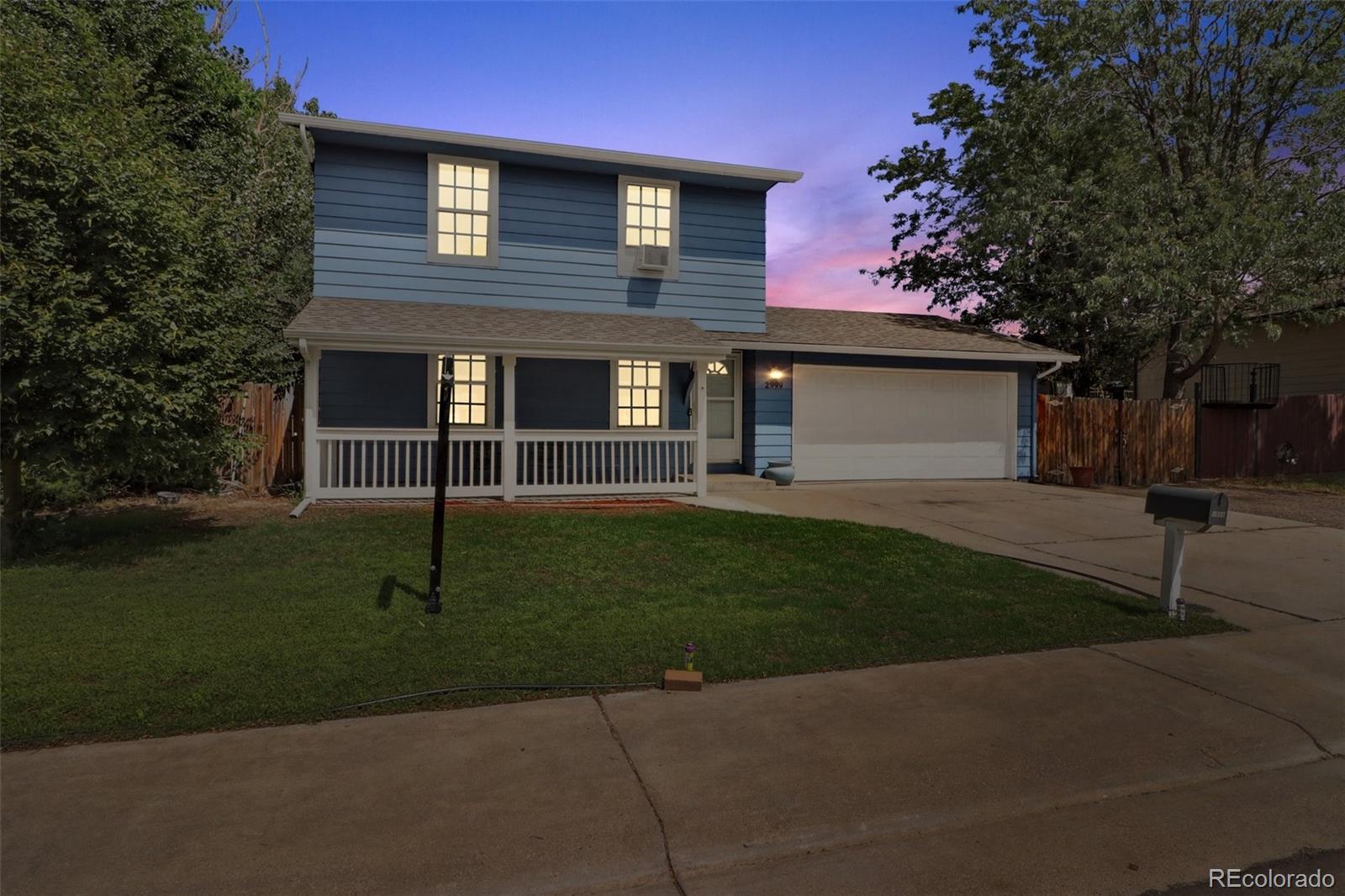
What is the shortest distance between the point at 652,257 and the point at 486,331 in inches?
145

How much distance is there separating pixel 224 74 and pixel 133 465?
11.9 metres

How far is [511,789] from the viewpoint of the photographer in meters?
3.31

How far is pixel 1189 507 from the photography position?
5.73 m

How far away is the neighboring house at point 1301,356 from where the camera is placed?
19656 mm

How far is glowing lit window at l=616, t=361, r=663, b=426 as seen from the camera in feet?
44.0

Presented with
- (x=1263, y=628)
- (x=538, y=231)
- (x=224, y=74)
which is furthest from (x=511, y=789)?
(x=224, y=74)

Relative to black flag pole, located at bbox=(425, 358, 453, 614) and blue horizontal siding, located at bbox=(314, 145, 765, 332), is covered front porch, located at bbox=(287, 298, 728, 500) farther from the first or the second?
black flag pole, located at bbox=(425, 358, 453, 614)

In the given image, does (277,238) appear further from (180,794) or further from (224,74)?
(180,794)

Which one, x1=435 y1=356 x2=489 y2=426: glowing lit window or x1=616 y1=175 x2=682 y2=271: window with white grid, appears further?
x1=616 y1=175 x2=682 y2=271: window with white grid

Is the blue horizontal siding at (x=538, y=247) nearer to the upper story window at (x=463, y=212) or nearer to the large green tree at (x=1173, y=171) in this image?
the upper story window at (x=463, y=212)

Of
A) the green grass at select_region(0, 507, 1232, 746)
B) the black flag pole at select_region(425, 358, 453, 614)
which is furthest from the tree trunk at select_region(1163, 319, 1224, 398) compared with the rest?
the black flag pole at select_region(425, 358, 453, 614)

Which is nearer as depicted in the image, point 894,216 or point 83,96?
point 83,96

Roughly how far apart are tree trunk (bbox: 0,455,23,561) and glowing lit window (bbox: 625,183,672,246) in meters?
9.09

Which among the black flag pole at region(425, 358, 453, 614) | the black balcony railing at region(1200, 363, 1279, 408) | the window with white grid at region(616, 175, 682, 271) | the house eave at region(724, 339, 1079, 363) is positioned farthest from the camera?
the black balcony railing at region(1200, 363, 1279, 408)
